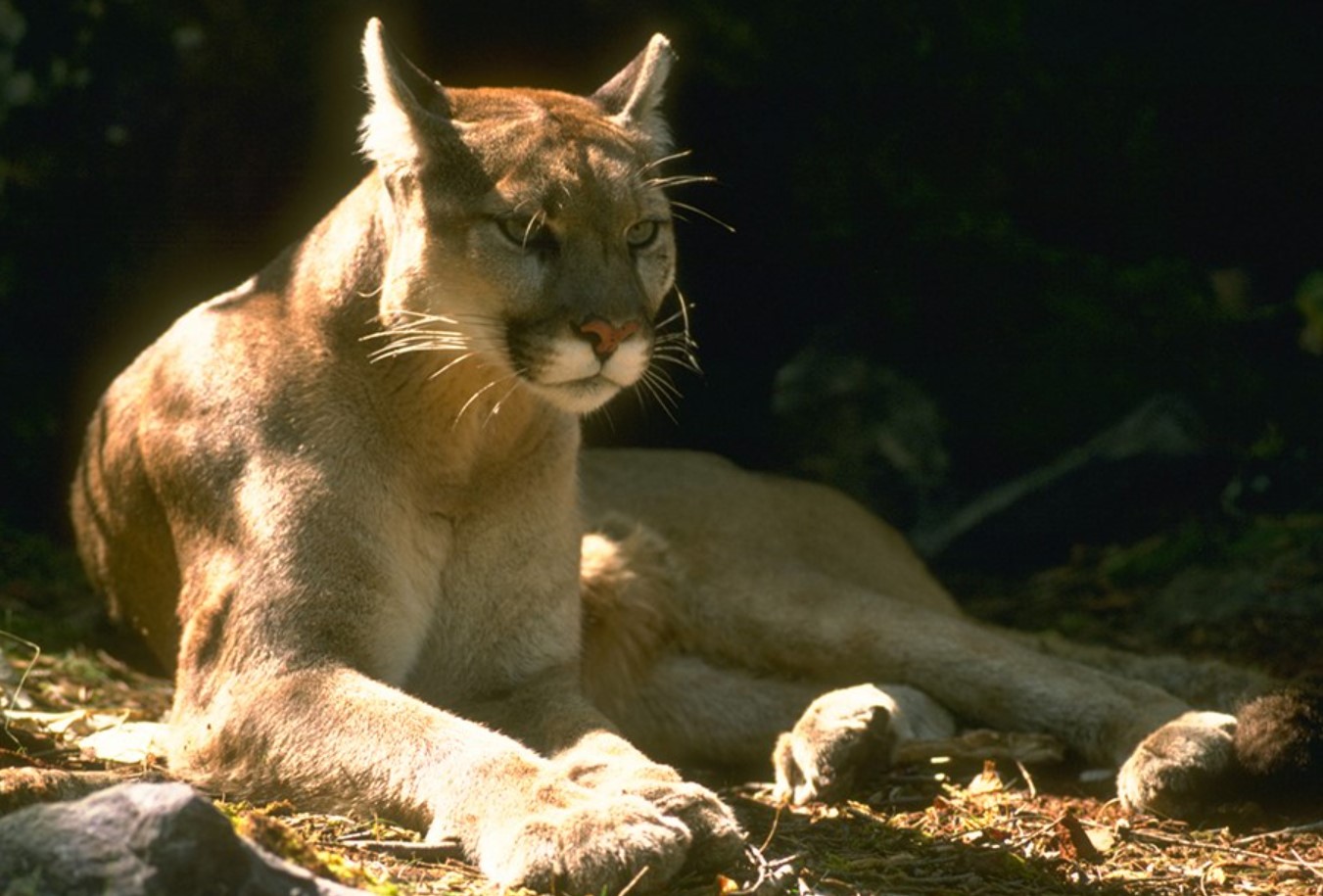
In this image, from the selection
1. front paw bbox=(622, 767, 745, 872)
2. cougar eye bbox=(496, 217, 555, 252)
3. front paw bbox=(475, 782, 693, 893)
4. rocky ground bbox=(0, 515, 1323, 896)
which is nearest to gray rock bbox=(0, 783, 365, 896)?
rocky ground bbox=(0, 515, 1323, 896)

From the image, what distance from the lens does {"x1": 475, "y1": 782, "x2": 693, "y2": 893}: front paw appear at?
10.8 feet

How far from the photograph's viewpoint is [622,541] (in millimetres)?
5297

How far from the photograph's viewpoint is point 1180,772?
4395 millimetres

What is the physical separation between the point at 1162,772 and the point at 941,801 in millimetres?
571

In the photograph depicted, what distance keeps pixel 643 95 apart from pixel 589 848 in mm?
2197

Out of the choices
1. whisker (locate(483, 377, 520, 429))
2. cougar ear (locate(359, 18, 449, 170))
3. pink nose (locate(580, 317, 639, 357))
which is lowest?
whisker (locate(483, 377, 520, 429))

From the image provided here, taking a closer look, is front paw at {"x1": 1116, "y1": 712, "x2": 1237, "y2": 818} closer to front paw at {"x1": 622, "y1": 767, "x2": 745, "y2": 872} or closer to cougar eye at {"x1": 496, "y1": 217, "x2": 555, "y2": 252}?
front paw at {"x1": 622, "y1": 767, "x2": 745, "y2": 872}

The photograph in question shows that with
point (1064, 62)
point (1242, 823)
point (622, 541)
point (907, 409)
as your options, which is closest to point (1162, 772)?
point (1242, 823)

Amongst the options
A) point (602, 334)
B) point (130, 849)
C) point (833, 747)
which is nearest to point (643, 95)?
point (602, 334)

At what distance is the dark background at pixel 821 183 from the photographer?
6680 millimetres

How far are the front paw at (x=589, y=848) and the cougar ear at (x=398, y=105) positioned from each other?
170 centimetres

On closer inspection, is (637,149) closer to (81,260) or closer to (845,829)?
(845,829)

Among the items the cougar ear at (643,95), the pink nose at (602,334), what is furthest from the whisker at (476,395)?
the cougar ear at (643,95)

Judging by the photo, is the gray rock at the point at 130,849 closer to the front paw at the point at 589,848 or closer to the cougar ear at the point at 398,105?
the front paw at the point at 589,848
